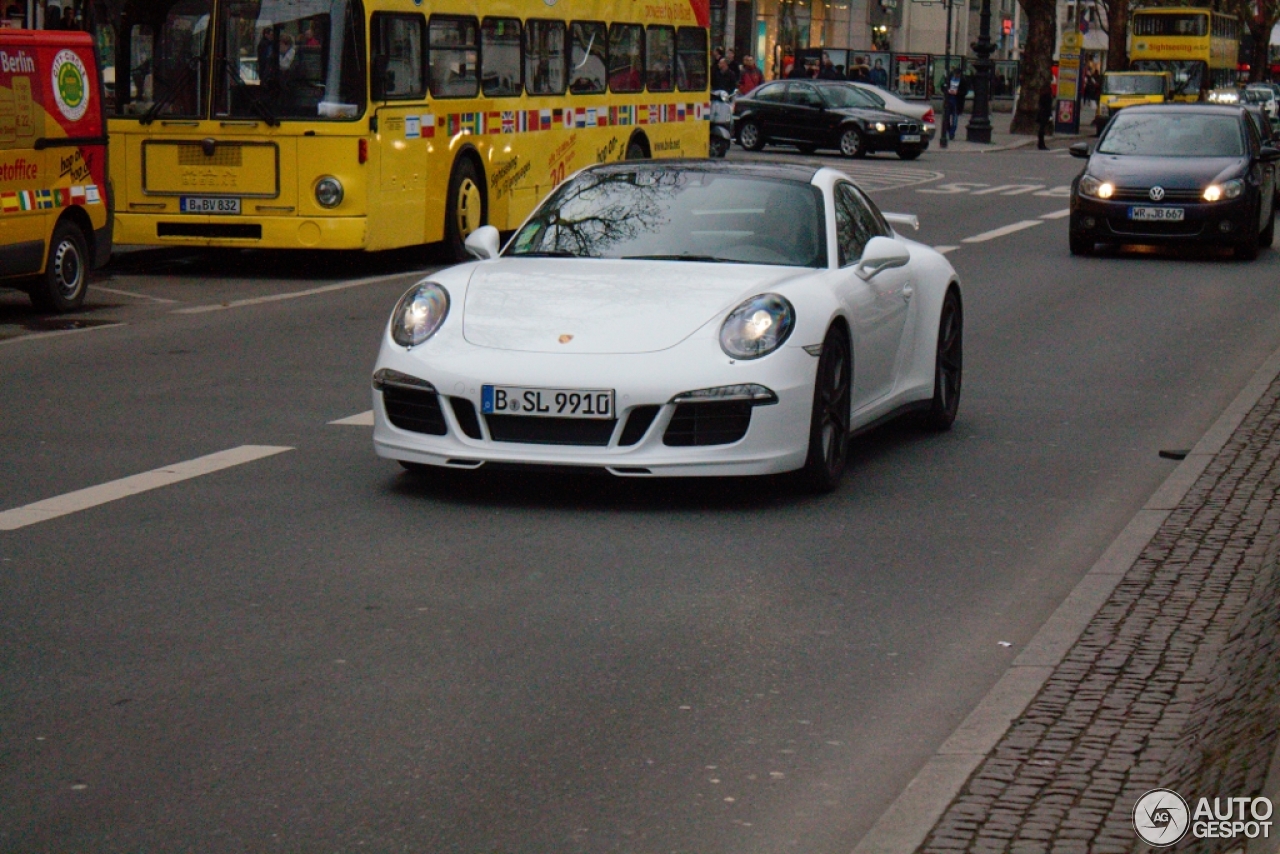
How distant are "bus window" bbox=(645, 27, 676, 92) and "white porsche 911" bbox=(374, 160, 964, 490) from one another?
16309 millimetres

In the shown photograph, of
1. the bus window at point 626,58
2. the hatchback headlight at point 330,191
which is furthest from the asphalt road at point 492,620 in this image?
the bus window at point 626,58

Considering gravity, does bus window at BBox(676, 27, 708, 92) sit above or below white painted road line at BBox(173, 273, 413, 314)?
above

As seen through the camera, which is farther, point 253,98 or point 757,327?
point 253,98

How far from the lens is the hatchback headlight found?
1791 cm

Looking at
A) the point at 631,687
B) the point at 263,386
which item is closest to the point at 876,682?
the point at 631,687

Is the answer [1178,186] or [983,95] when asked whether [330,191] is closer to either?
[1178,186]

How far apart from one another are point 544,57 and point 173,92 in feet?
15.7

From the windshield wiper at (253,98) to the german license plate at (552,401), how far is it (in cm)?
1058

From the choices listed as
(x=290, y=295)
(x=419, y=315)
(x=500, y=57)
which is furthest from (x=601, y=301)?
(x=500, y=57)

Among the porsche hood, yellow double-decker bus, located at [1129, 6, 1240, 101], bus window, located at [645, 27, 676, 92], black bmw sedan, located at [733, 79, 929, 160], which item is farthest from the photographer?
yellow double-decker bus, located at [1129, 6, 1240, 101]

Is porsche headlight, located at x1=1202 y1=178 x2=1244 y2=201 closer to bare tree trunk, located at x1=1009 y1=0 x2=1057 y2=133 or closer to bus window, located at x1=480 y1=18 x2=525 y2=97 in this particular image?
bus window, located at x1=480 y1=18 x2=525 y2=97

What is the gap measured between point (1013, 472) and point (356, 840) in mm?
5348

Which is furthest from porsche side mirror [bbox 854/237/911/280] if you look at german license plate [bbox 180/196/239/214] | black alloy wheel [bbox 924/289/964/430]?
german license plate [bbox 180/196/239/214]

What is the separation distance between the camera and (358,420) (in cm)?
1027
